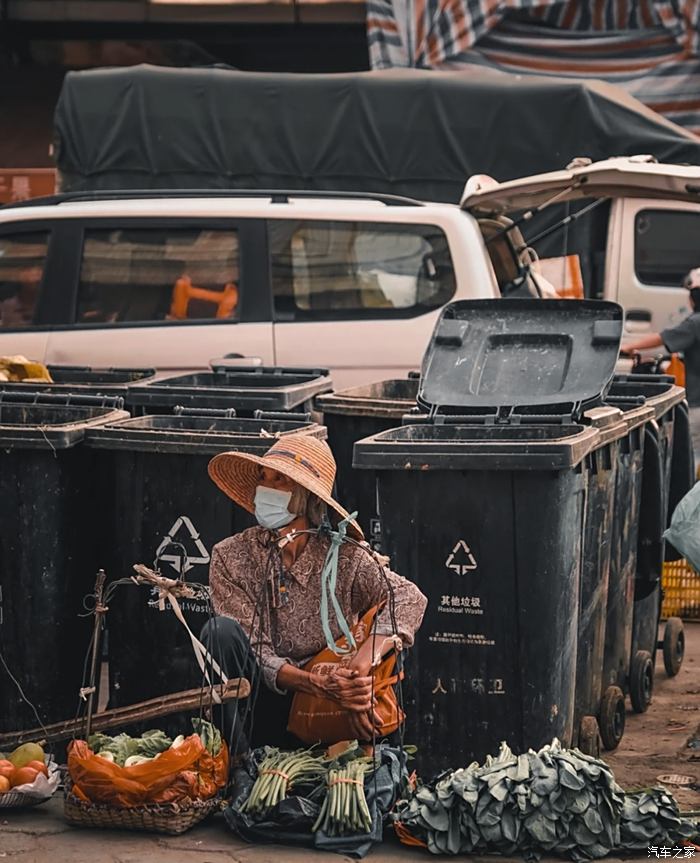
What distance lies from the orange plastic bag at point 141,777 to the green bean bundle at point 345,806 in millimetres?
417

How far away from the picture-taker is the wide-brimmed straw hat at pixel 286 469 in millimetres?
5078

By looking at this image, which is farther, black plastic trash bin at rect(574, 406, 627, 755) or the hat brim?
black plastic trash bin at rect(574, 406, 627, 755)

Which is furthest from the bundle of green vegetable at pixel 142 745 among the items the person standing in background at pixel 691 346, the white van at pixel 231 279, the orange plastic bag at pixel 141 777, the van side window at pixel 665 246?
the van side window at pixel 665 246

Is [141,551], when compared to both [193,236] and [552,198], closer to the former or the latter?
[193,236]

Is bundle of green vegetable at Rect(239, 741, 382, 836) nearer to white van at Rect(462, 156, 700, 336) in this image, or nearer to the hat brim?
the hat brim

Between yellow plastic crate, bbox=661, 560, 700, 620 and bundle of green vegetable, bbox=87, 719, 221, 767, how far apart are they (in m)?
4.08

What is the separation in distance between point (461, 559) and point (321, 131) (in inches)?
326

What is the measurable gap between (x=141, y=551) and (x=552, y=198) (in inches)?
207

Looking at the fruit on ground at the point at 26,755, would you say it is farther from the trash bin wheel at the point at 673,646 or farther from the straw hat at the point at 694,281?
the straw hat at the point at 694,281

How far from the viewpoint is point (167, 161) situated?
13.1 m

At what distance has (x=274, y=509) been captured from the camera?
514cm

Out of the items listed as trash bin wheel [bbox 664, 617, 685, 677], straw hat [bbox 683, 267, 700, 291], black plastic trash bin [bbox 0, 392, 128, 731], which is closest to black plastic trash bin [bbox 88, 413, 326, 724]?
black plastic trash bin [bbox 0, 392, 128, 731]

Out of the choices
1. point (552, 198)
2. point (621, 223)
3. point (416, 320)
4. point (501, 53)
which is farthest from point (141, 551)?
point (501, 53)

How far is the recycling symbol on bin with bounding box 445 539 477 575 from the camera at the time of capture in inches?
209
